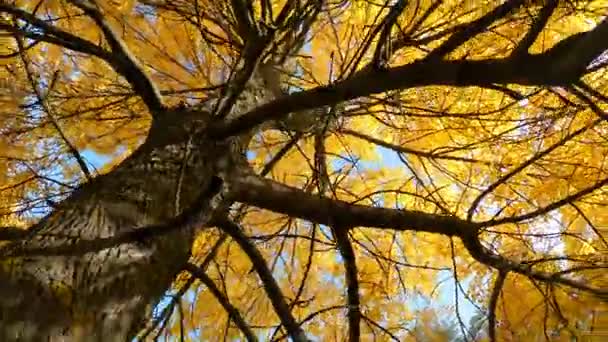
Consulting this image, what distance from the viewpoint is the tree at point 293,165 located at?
1.24 meters

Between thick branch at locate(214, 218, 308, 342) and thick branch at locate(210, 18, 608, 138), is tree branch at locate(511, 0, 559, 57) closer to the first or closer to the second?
thick branch at locate(210, 18, 608, 138)

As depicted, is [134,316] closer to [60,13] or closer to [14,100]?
[14,100]

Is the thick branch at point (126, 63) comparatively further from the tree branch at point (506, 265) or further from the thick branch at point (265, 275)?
the tree branch at point (506, 265)

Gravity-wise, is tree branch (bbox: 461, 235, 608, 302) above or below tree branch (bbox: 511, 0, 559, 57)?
below

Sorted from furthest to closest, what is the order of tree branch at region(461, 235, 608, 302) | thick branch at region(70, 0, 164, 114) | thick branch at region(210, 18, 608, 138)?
thick branch at region(70, 0, 164, 114) → tree branch at region(461, 235, 608, 302) → thick branch at region(210, 18, 608, 138)

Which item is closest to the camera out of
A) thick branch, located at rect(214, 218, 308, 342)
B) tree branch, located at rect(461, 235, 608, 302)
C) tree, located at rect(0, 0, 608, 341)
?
tree, located at rect(0, 0, 608, 341)

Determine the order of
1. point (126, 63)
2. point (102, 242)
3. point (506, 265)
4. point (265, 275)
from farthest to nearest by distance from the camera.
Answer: point (265, 275), point (126, 63), point (506, 265), point (102, 242)

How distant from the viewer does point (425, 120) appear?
8.81 feet

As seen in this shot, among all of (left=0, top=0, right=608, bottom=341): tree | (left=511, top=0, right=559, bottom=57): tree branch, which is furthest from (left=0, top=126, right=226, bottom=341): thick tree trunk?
(left=511, top=0, right=559, bottom=57): tree branch

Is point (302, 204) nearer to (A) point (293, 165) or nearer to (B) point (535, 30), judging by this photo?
(B) point (535, 30)

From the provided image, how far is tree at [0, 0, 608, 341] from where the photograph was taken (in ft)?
4.08

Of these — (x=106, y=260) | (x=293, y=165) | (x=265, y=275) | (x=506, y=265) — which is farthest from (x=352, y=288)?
(x=293, y=165)

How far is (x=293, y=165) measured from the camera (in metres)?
2.97

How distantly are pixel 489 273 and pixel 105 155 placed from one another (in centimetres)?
163
